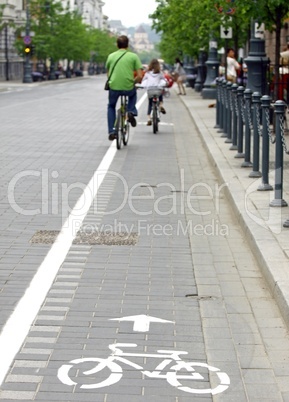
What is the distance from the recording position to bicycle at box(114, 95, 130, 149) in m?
19.3

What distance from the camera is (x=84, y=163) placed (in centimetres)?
1709

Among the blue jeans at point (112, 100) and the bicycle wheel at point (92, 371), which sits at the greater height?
the blue jeans at point (112, 100)

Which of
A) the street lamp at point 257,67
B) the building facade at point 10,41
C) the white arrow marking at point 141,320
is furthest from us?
the building facade at point 10,41

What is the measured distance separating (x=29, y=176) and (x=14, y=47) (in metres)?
81.8

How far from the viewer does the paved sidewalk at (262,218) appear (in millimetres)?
8102

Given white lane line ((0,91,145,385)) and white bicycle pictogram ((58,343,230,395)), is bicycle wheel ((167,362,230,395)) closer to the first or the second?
white bicycle pictogram ((58,343,230,395))

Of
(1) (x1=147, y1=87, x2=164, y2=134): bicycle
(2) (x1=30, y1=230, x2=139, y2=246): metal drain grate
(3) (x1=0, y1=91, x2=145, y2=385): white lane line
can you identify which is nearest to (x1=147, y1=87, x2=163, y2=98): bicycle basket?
(1) (x1=147, y1=87, x2=164, y2=134): bicycle

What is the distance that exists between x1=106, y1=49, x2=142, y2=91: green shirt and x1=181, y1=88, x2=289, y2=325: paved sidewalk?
209cm

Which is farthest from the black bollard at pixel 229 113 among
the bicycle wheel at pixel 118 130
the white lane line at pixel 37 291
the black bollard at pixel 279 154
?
the black bollard at pixel 279 154

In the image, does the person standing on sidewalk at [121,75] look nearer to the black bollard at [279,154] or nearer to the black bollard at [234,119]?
the black bollard at [234,119]

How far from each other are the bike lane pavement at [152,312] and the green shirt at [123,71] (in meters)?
6.69

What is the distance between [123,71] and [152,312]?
494 inches

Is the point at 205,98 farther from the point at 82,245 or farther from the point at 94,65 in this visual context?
the point at 94,65

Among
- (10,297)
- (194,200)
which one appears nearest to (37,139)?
(194,200)
